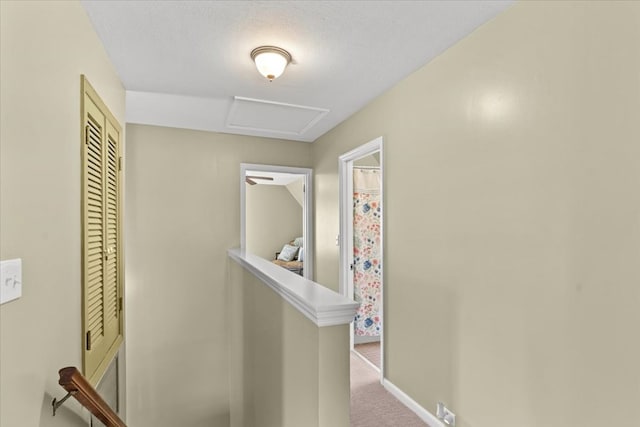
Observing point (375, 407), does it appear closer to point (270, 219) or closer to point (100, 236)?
point (100, 236)

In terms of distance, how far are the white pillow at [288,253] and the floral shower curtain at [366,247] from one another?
2.69 metres

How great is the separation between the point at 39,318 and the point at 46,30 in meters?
1.10

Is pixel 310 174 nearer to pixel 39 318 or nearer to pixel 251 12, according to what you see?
pixel 251 12

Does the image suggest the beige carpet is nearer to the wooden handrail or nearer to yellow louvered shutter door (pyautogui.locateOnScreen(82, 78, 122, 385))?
the wooden handrail

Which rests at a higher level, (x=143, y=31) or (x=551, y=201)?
(x=143, y=31)

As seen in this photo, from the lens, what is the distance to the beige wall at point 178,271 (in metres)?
3.71

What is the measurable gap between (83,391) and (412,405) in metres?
2.04

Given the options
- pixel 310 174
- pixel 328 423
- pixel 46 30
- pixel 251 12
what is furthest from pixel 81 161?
pixel 310 174

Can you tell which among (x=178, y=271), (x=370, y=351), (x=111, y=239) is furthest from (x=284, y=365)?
(x=178, y=271)

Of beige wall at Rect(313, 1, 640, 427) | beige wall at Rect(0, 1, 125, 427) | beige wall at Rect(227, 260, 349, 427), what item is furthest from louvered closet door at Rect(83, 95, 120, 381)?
beige wall at Rect(313, 1, 640, 427)

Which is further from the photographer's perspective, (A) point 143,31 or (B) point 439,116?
(B) point 439,116

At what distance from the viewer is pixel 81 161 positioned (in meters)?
1.75

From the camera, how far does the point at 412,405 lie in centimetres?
243

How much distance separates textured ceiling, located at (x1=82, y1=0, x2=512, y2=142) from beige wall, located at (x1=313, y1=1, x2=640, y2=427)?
0.80ft
